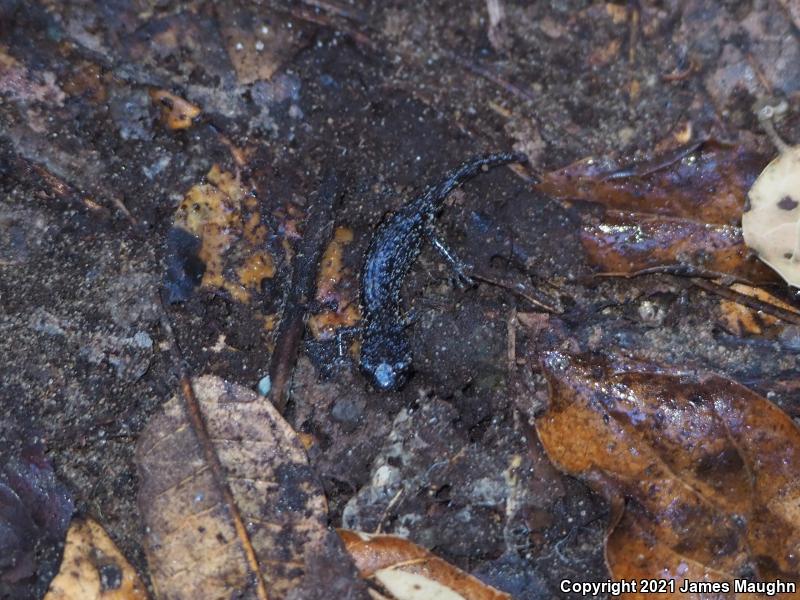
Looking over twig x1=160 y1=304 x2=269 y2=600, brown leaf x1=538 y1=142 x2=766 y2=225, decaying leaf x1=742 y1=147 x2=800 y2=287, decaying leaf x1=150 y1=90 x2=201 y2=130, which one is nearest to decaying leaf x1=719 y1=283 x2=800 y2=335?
decaying leaf x1=742 y1=147 x2=800 y2=287

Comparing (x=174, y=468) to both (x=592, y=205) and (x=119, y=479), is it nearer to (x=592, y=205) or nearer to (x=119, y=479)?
(x=119, y=479)

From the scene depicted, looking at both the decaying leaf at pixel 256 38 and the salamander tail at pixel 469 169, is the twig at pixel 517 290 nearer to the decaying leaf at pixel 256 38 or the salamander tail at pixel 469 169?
the salamander tail at pixel 469 169

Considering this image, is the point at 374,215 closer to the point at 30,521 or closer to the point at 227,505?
the point at 227,505

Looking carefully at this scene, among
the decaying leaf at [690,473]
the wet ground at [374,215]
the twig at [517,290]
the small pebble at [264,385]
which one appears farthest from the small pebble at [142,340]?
the decaying leaf at [690,473]

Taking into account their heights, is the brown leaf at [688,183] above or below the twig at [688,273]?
above

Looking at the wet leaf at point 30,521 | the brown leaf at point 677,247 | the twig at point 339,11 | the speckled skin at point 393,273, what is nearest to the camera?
the wet leaf at point 30,521

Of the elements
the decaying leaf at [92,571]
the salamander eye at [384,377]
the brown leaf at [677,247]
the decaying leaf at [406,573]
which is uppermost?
the brown leaf at [677,247]

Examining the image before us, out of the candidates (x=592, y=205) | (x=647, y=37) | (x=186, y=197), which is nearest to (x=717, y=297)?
(x=592, y=205)
